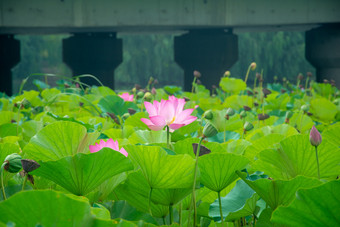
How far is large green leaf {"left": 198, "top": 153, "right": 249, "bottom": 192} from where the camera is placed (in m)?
0.55

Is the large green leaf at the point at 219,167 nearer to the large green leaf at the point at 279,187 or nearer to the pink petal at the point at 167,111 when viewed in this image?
the large green leaf at the point at 279,187

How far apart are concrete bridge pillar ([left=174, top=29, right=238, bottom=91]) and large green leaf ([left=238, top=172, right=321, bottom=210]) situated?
545cm

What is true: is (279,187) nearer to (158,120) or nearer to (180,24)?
(158,120)

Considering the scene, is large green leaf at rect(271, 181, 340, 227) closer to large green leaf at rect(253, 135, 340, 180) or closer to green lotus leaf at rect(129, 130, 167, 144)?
large green leaf at rect(253, 135, 340, 180)

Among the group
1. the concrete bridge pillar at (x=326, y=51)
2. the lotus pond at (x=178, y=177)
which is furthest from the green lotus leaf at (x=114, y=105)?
the concrete bridge pillar at (x=326, y=51)

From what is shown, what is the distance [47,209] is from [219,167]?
0.25 m

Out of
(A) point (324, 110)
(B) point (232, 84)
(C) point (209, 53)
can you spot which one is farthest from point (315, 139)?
(C) point (209, 53)

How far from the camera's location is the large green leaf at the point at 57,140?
61 centimetres

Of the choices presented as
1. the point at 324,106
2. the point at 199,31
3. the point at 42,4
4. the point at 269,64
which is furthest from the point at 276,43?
the point at 324,106

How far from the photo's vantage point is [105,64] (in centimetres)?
600

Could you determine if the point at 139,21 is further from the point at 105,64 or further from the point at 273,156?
the point at 273,156

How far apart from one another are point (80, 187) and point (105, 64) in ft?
18.2

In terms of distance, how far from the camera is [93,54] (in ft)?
19.5

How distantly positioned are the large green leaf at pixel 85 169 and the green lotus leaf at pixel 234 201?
4.8 inches
